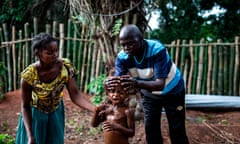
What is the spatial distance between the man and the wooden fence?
11.7 ft

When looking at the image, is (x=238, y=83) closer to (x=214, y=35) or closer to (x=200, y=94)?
(x=200, y=94)

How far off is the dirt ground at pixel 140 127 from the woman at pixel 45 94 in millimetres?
1981

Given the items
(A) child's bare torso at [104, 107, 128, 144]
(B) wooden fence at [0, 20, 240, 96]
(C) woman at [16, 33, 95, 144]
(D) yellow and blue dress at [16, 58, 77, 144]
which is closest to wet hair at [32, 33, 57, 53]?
(C) woman at [16, 33, 95, 144]

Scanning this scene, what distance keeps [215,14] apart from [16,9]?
17.5 feet

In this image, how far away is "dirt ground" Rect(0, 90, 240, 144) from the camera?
4668mm

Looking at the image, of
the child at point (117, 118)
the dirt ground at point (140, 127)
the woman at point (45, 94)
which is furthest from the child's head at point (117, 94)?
the dirt ground at point (140, 127)

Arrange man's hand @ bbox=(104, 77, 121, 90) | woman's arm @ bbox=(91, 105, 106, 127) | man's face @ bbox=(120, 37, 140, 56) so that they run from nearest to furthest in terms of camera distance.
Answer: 1. man's hand @ bbox=(104, 77, 121, 90)
2. woman's arm @ bbox=(91, 105, 106, 127)
3. man's face @ bbox=(120, 37, 140, 56)

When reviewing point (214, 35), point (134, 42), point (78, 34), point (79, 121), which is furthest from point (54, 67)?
point (214, 35)

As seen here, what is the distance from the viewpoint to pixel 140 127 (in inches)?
199

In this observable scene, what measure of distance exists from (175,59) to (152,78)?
4.04 meters

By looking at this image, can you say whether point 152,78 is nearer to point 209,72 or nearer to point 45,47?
point 45,47

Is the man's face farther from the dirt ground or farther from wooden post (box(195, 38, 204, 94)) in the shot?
wooden post (box(195, 38, 204, 94))

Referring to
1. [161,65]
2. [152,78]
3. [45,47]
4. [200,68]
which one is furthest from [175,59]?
[45,47]

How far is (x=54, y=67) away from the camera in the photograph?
2.54 m
